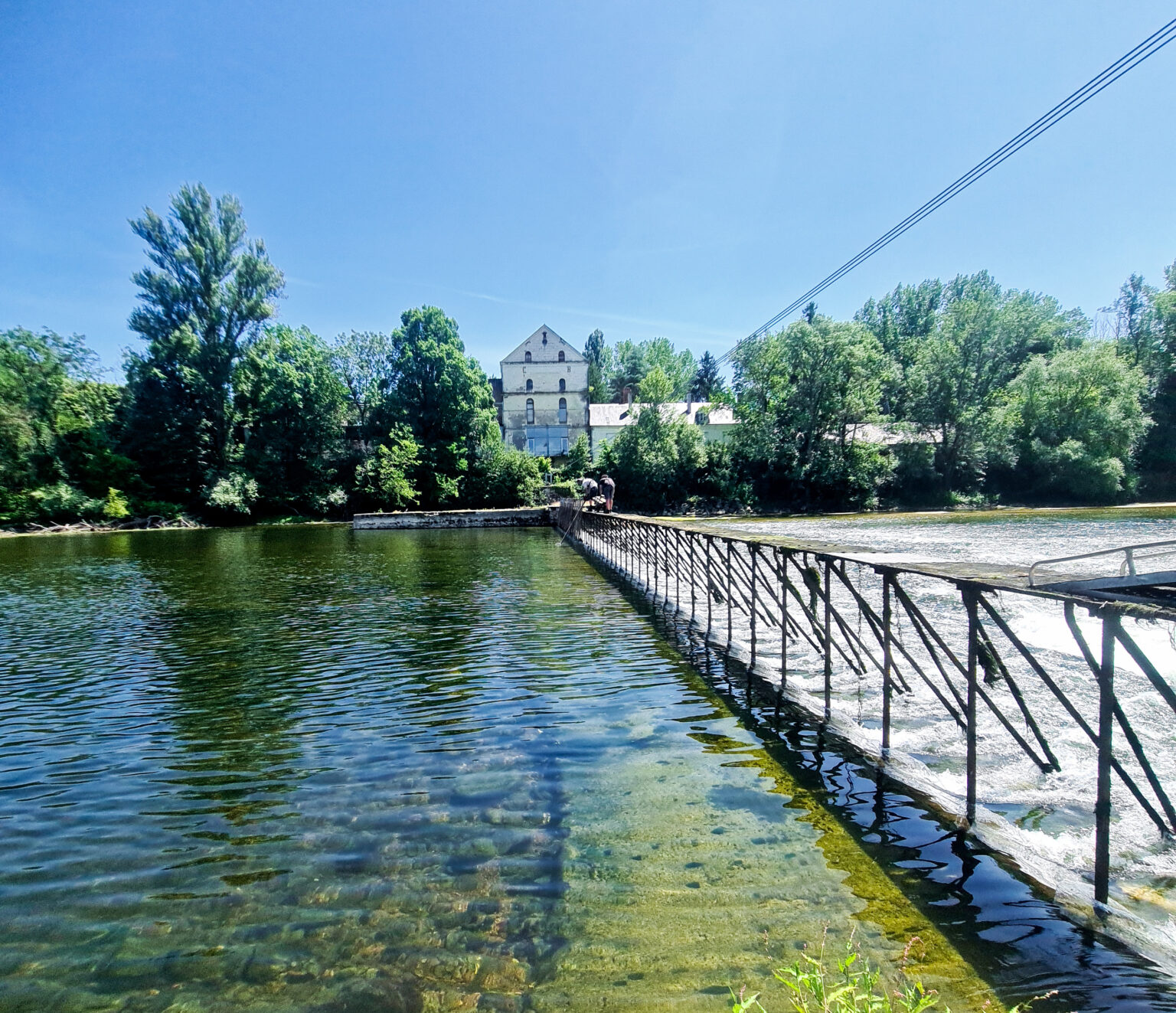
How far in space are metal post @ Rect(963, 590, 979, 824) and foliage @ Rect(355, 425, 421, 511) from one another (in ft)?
169

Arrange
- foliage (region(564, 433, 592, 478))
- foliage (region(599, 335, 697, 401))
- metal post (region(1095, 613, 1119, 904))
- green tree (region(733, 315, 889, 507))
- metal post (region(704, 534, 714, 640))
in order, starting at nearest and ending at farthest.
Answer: metal post (region(1095, 613, 1119, 904)) → metal post (region(704, 534, 714, 640)) → green tree (region(733, 315, 889, 507)) → foliage (region(564, 433, 592, 478)) → foliage (region(599, 335, 697, 401))

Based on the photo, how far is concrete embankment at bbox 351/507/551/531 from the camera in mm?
48281

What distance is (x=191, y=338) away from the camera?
168 feet

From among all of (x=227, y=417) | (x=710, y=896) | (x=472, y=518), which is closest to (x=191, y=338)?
(x=227, y=417)

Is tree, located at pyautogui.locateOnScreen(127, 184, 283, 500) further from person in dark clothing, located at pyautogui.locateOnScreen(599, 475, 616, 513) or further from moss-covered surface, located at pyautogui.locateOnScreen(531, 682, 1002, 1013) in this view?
moss-covered surface, located at pyautogui.locateOnScreen(531, 682, 1002, 1013)

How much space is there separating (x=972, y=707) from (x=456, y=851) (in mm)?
3833

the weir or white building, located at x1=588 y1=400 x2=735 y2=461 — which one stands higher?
white building, located at x1=588 y1=400 x2=735 y2=461

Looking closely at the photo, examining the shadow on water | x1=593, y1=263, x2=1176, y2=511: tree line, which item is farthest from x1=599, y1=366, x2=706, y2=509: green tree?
the shadow on water

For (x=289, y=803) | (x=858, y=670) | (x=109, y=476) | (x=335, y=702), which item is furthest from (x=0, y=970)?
(x=109, y=476)

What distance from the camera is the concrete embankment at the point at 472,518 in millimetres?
48281

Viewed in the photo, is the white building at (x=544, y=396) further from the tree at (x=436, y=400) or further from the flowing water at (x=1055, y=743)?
the flowing water at (x=1055, y=743)

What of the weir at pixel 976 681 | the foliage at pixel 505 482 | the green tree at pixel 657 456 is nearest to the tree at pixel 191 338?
the foliage at pixel 505 482

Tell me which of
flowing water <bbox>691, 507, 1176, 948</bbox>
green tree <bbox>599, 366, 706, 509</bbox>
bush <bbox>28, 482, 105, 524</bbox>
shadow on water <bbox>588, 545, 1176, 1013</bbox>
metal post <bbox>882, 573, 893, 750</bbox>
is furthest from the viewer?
green tree <bbox>599, 366, 706, 509</bbox>

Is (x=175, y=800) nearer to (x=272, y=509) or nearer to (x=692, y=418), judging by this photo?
(x=272, y=509)
